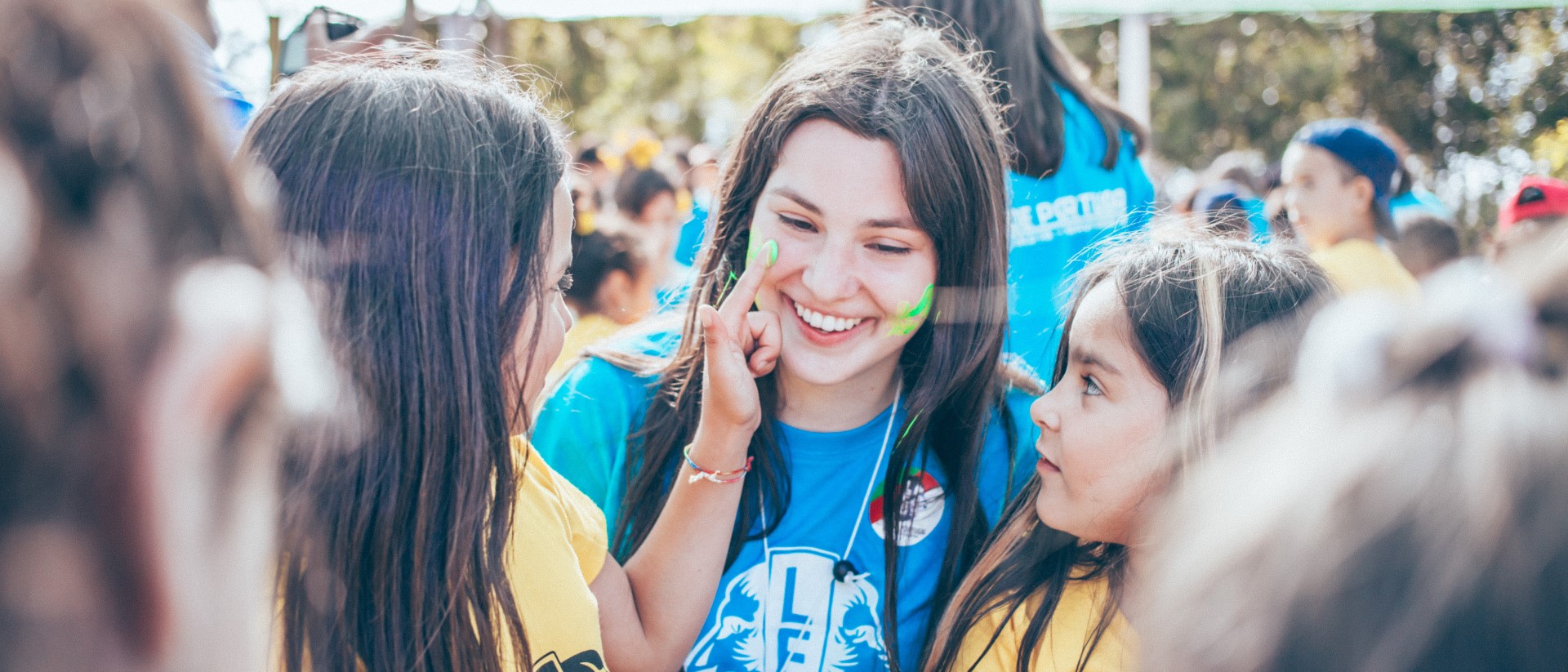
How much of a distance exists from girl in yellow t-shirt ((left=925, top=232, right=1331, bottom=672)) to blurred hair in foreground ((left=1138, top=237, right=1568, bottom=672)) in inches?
47.3

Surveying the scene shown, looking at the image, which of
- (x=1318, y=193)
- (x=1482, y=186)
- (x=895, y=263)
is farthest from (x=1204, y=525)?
(x=1482, y=186)

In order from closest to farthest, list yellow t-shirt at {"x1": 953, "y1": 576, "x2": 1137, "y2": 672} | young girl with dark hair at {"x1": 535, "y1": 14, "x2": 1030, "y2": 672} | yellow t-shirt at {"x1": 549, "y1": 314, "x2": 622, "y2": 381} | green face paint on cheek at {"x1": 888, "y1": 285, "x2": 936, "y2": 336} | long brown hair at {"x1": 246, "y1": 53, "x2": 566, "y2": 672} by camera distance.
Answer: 1. long brown hair at {"x1": 246, "y1": 53, "x2": 566, "y2": 672}
2. yellow t-shirt at {"x1": 953, "y1": 576, "x2": 1137, "y2": 672}
3. young girl with dark hair at {"x1": 535, "y1": 14, "x2": 1030, "y2": 672}
4. green face paint on cheek at {"x1": 888, "y1": 285, "x2": 936, "y2": 336}
5. yellow t-shirt at {"x1": 549, "y1": 314, "x2": 622, "y2": 381}

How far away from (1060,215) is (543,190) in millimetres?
1758

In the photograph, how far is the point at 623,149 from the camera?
758 cm

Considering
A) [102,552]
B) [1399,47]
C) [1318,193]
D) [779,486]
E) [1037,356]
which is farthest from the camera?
[1399,47]

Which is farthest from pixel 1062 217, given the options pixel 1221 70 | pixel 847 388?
pixel 1221 70

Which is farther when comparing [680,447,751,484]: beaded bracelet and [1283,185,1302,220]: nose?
[1283,185,1302,220]: nose

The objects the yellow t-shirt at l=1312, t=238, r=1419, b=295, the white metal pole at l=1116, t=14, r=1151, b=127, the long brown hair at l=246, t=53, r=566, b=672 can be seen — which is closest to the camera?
the long brown hair at l=246, t=53, r=566, b=672

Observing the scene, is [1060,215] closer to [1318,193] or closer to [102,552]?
[1318,193]

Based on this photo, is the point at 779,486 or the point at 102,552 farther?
the point at 779,486

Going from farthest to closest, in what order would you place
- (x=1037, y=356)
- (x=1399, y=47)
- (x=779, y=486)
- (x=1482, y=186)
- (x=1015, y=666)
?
(x=1399, y=47), (x=1482, y=186), (x=1037, y=356), (x=779, y=486), (x=1015, y=666)

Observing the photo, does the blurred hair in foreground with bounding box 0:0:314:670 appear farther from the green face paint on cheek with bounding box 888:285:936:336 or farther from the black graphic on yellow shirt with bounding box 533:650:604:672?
the green face paint on cheek with bounding box 888:285:936:336

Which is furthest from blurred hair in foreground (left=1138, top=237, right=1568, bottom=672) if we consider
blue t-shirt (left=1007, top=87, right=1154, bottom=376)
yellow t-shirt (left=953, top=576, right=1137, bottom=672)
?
blue t-shirt (left=1007, top=87, right=1154, bottom=376)

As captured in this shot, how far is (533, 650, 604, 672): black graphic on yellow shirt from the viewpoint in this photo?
145 centimetres
